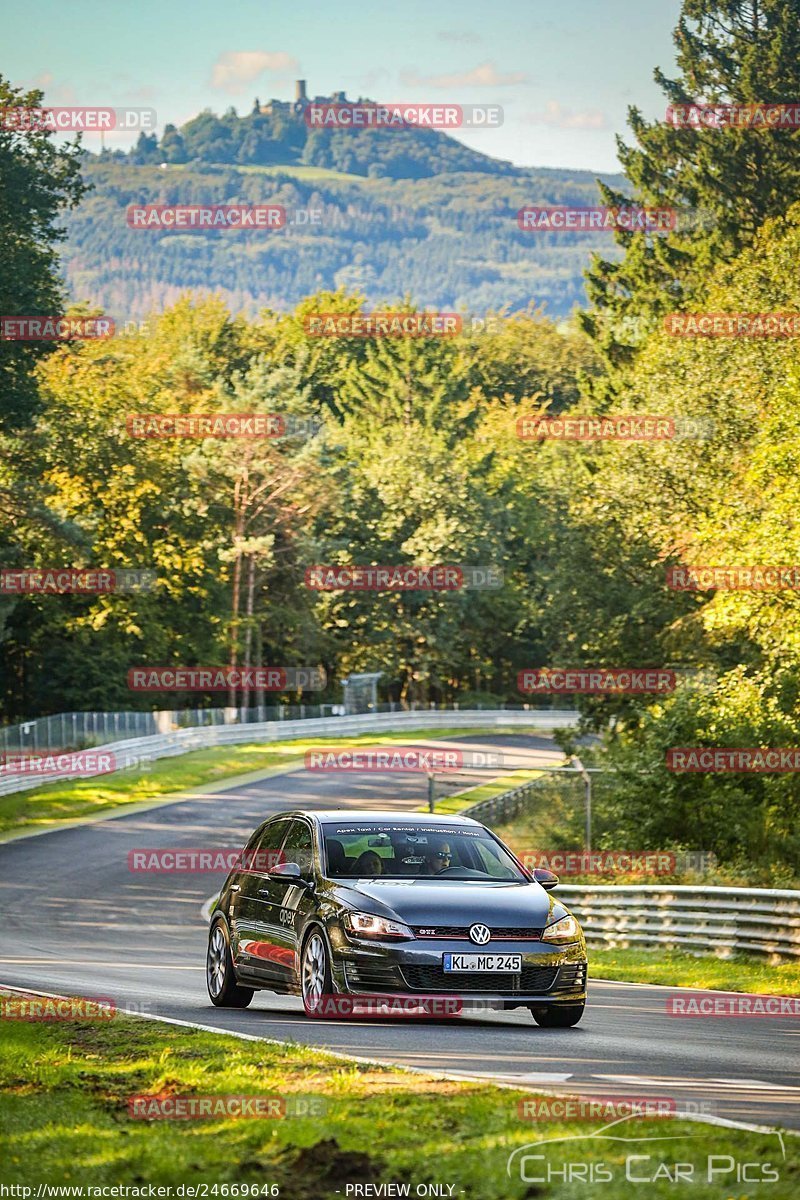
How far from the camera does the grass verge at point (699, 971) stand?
1869 centimetres

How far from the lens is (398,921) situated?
491 inches

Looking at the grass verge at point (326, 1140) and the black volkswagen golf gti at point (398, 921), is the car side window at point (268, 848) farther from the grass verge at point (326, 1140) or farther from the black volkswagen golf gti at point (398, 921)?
the grass verge at point (326, 1140)

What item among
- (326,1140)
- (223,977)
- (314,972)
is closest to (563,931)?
(314,972)

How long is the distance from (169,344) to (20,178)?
2419 inches

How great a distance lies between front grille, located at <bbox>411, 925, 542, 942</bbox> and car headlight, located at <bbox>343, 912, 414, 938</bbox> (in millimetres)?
93

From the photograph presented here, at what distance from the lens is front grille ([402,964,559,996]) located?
40.8 ft

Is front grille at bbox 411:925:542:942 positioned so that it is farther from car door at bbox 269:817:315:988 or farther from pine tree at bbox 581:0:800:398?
pine tree at bbox 581:0:800:398

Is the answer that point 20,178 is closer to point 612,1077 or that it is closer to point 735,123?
point 735,123

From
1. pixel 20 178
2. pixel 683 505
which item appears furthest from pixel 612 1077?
pixel 20 178

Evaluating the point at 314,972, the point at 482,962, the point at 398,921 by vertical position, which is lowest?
the point at 314,972

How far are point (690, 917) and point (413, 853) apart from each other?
1056cm

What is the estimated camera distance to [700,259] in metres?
65.3

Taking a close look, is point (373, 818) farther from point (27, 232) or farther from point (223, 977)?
point (27, 232)

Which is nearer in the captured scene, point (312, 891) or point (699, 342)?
point (312, 891)
